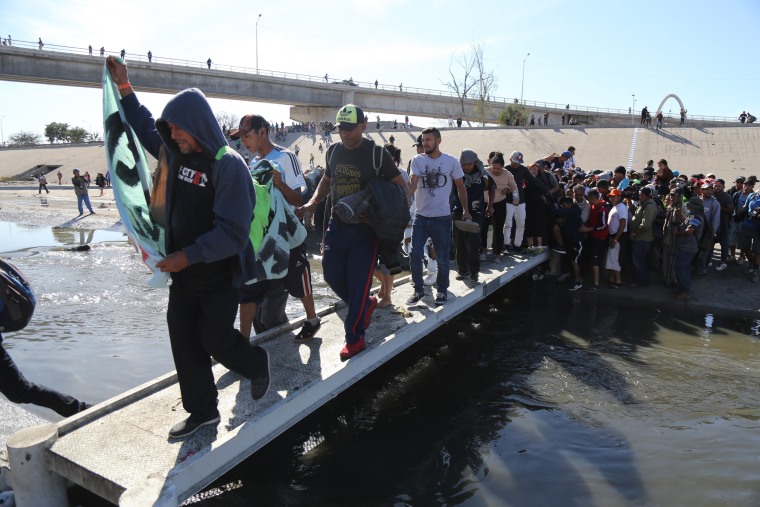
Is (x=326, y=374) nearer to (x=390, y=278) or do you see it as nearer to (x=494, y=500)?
(x=494, y=500)

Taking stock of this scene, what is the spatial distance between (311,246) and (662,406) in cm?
1027

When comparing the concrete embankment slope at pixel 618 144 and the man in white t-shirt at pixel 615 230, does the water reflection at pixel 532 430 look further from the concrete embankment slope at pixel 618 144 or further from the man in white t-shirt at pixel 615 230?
the concrete embankment slope at pixel 618 144

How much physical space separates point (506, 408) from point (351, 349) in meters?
1.70

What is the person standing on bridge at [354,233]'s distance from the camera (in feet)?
14.0

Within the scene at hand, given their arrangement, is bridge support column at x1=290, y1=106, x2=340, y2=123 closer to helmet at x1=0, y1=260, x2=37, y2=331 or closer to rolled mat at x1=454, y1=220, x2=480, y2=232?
rolled mat at x1=454, y1=220, x2=480, y2=232

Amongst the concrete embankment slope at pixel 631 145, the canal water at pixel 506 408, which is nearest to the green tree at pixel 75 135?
the concrete embankment slope at pixel 631 145

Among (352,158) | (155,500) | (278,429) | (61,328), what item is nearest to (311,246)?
(61,328)

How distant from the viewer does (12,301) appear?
128 inches

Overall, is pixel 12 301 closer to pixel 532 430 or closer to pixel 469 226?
pixel 532 430

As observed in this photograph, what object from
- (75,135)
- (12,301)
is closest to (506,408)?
(12,301)

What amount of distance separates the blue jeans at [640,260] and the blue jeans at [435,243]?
190 inches

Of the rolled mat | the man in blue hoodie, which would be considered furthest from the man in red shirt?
the man in blue hoodie

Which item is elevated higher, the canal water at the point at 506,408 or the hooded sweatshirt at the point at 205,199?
the hooded sweatshirt at the point at 205,199

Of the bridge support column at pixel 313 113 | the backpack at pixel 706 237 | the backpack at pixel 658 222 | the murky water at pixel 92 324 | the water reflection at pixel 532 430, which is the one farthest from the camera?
the bridge support column at pixel 313 113
